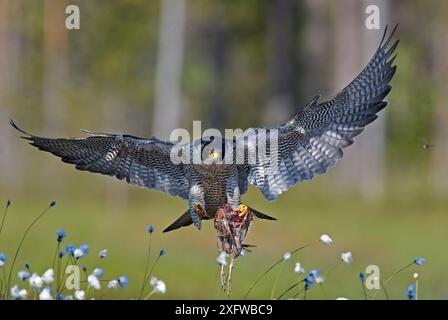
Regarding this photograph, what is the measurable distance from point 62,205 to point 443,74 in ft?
48.3

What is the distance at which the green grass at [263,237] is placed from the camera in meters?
10.6

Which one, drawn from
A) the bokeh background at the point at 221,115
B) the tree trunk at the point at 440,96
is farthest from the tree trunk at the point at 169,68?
the tree trunk at the point at 440,96

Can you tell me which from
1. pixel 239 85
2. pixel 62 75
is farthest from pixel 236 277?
pixel 239 85

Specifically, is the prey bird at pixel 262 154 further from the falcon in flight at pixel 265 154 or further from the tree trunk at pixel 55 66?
the tree trunk at pixel 55 66

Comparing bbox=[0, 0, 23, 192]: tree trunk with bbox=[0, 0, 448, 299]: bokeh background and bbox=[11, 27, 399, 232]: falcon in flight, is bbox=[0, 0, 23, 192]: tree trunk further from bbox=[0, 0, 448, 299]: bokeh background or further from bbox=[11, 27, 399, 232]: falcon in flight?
bbox=[11, 27, 399, 232]: falcon in flight

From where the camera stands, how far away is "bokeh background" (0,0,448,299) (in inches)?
550

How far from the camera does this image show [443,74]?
3009cm

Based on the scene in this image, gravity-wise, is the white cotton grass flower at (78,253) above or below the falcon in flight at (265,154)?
below

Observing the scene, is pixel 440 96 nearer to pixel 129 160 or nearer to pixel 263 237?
pixel 263 237

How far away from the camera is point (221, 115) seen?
122 feet

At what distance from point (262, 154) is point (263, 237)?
33.2 feet

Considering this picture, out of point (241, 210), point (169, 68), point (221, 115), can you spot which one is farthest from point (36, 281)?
point (221, 115)

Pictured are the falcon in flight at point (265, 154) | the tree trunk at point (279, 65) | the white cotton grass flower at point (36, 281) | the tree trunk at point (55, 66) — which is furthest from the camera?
the tree trunk at point (279, 65)

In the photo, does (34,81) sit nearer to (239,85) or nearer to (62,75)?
(62,75)
